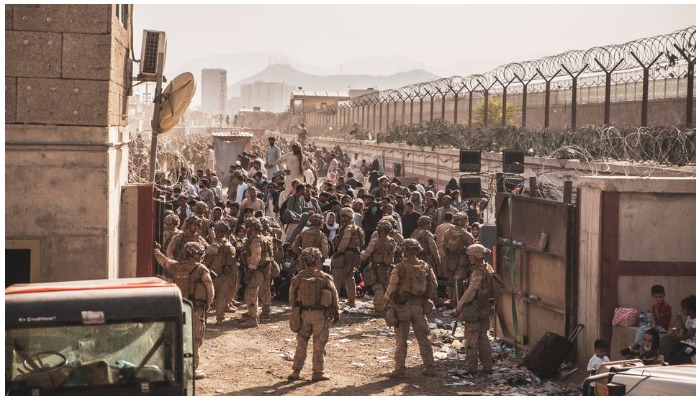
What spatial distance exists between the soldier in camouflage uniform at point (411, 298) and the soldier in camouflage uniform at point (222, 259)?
2817 mm

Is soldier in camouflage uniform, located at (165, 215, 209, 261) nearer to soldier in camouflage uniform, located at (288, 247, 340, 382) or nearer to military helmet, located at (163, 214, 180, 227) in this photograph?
military helmet, located at (163, 214, 180, 227)

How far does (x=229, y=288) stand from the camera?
13594mm

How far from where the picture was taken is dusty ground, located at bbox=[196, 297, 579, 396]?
10.5 m

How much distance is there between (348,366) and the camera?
37.9 feet

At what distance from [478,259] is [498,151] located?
55.1ft

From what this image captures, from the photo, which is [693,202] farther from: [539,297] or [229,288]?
[229,288]

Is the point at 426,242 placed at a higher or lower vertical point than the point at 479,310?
higher

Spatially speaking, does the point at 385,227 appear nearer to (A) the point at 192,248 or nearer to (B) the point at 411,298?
(B) the point at 411,298

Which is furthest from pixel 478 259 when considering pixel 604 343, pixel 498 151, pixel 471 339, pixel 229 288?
pixel 498 151

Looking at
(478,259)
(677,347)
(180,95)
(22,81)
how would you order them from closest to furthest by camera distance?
(677,347) → (22,81) → (478,259) → (180,95)

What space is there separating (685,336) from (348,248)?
5.52m

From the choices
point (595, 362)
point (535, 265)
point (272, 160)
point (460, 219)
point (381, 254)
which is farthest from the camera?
point (272, 160)

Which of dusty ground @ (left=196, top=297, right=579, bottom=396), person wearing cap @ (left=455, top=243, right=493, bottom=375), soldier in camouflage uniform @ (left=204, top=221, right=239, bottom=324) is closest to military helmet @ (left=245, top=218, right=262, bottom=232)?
soldier in camouflage uniform @ (left=204, top=221, right=239, bottom=324)

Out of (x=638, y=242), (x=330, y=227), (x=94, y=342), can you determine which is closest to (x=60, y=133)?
(x=94, y=342)
